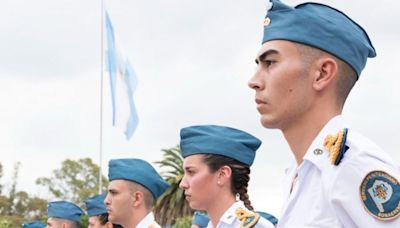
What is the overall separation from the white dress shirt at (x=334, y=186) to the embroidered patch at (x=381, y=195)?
0.01 meters

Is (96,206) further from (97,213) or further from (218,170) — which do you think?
(218,170)

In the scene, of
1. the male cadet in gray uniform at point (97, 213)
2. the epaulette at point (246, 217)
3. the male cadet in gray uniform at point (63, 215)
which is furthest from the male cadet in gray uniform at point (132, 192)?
the male cadet in gray uniform at point (63, 215)

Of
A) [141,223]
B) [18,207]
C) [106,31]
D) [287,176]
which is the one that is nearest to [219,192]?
[141,223]

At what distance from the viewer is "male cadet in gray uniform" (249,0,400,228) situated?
233 cm

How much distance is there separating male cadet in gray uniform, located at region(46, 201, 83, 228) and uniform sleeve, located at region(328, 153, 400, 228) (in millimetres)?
7916

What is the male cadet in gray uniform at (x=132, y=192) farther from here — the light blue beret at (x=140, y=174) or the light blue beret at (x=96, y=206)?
the light blue beret at (x=96, y=206)

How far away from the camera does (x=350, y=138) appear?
2.45 meters

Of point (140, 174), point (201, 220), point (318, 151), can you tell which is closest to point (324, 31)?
point (318, 151)

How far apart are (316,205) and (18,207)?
48.4 metres

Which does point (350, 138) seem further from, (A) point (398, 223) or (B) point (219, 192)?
(B) point (219, 192)

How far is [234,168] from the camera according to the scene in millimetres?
5426

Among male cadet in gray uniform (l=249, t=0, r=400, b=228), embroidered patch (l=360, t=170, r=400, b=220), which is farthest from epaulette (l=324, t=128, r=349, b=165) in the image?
embroidered patch (l=360, t=170, r=400, b=220)

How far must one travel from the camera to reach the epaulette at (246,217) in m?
4.51

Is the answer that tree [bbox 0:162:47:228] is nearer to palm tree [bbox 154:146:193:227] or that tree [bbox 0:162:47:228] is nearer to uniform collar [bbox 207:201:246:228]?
palm tree [bbox 154:146:193:227]
